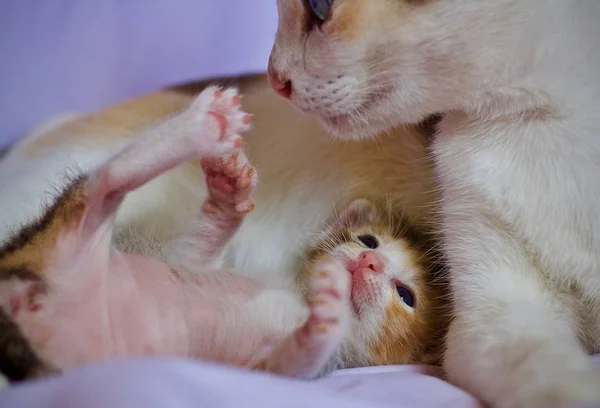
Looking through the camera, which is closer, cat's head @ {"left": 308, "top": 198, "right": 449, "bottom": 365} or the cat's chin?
the cat's chin

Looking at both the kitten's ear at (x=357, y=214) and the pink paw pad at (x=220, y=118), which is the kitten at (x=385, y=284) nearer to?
the kitten's ear at (x=357, y=214)

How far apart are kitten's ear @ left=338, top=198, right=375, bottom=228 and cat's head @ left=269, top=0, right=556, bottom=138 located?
0.31 m

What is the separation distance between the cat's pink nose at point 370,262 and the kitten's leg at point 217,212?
0.24 metres

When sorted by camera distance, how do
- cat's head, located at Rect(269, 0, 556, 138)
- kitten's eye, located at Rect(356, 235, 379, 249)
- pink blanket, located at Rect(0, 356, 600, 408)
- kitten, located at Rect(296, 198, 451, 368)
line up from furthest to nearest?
kitten's eye, located at Rect(356, 235, 379, 249) → kitten, located at Rect(296, 198, 451, 368) → cat's head, located at Rect(269, 0, 556, 138) → pink blanket, located at Rect(0, 356, 600, 408)

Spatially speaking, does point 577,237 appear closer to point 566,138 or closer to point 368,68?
point 566,138

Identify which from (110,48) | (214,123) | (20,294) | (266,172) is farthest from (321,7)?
(110,48)

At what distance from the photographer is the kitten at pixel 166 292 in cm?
83

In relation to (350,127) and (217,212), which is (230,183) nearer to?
(217,212)

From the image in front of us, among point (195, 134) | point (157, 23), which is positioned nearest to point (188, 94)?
point (157, 23)

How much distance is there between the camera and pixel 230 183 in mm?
1020

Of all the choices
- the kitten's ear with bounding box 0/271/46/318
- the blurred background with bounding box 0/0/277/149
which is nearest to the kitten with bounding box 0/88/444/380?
the kitten's ear with bounding box 0/271/46/318

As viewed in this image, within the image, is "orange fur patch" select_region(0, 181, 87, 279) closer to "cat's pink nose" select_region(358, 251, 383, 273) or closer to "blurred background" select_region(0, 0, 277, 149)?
"cat's pink nose" select_region(358, 251, 383, 273)

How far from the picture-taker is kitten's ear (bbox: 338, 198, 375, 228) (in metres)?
1.28

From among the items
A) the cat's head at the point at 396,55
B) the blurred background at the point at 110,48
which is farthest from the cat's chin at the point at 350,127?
the blurred background at the point at 110,48
